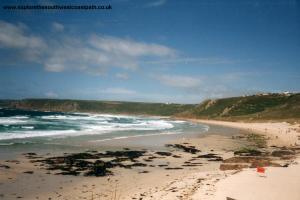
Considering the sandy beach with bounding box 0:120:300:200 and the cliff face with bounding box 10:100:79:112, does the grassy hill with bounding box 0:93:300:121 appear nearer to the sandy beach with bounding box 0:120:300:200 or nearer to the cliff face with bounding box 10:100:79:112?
the cliff face with bounding box 10:100:79:112

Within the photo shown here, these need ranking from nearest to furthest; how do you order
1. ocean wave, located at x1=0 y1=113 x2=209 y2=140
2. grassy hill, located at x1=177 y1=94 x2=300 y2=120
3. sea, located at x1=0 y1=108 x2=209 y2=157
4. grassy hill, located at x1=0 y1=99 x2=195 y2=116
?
1. sea, located at x1=0 y1=108 x2=209 y2=157
2. ocean wave, located at x1=0 y1=113 x2=209 y2=140
3. grassy hill, located at x1=177 y1=94 x2=300 y2=120
4. grassy hill, located at x1=0 y1=99 x2=195 y2=116

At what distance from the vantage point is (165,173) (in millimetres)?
17750

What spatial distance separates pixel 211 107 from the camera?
125m

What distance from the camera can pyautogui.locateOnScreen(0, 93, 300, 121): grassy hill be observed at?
88.8 m

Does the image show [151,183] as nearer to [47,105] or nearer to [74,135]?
[74,135]

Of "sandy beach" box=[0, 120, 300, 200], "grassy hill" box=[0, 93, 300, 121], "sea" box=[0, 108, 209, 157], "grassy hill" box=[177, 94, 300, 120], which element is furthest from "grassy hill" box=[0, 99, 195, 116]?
"sandy beach" box=[0, 120, 300, 200]

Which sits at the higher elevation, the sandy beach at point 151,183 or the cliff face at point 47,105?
the cliff face at point 47,105

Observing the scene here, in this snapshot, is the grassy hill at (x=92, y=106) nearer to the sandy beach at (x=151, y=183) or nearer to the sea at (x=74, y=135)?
the sea at (x=74, y=135)

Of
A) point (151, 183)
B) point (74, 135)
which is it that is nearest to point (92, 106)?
point (74, 135)

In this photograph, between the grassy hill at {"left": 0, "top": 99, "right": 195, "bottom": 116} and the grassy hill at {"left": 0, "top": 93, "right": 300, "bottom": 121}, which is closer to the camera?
the grassy hill at {"left": 0, "top": 93, "right": 300, "bottom": 121}

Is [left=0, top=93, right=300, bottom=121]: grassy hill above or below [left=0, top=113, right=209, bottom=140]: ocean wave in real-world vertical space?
above

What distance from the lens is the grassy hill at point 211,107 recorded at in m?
88.8

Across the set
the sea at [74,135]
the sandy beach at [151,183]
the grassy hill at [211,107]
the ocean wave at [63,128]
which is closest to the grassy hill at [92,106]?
the grassy hill at [211,107]

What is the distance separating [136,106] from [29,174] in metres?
173
